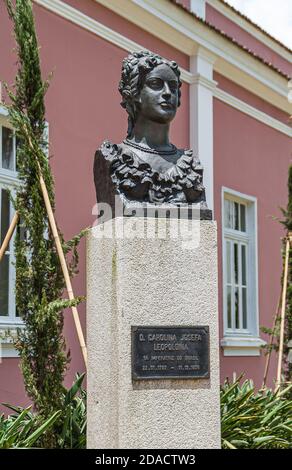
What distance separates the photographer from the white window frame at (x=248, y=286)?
10.8 meters

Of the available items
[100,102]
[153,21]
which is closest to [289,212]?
[100,102]

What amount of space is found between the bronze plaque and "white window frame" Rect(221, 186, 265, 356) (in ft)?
19.0

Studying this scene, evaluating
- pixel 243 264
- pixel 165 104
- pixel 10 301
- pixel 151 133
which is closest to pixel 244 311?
pixel 243 264

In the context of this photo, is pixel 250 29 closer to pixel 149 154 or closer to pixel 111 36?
pixel 111 36

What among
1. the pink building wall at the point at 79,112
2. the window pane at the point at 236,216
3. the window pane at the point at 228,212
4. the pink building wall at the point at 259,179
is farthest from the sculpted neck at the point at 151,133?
the window pane at the point at 236,216

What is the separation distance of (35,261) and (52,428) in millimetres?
1129

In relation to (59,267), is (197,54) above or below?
above

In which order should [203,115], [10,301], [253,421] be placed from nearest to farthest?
[253,421], [10,301], [203,115]

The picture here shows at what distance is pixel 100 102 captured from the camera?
8805 millimetres

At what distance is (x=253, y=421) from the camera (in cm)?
598
